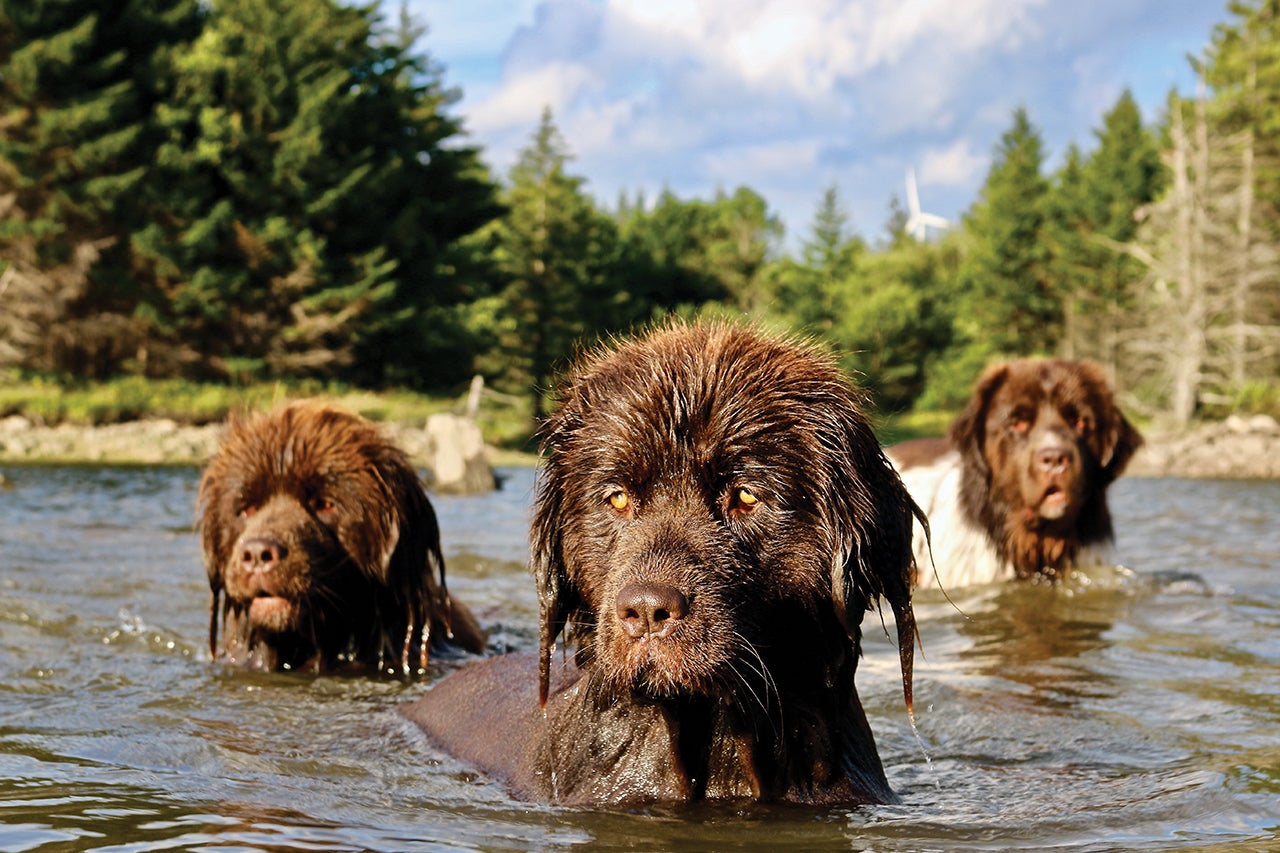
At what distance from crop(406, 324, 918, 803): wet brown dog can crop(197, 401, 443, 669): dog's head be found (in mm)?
2844

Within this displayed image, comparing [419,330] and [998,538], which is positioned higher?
[419,330]

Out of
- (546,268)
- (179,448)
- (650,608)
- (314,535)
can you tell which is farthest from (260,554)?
(546,268)

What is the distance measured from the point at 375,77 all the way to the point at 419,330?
12.0 metres

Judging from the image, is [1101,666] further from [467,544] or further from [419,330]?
[419,330]

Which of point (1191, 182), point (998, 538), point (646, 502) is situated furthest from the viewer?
point (1191, 182)

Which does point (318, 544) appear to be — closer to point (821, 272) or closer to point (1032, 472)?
point (1032, 472)

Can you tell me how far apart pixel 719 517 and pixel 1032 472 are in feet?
20.4

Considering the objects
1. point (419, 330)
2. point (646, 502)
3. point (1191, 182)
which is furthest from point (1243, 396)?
point (646, 502)

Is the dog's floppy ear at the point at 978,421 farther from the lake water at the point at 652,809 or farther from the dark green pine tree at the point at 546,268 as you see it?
the dark green pine tree at the point at 546,268

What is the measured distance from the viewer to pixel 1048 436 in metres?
9.56

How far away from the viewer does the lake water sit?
428 cm

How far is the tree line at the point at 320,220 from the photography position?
44344 mm

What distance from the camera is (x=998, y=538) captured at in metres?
10.3

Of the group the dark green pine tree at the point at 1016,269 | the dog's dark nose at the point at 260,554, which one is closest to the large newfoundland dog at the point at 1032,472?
the dog's dark nose at the point at 260,554
